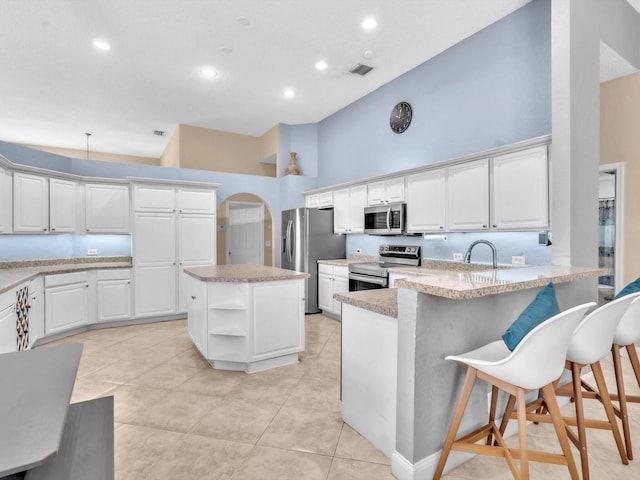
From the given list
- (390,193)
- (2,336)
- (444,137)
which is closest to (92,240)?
(2,336)

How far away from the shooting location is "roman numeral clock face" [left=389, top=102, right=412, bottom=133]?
4496mm

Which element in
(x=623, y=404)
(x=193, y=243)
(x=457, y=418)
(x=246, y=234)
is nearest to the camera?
(x=457, y=418)

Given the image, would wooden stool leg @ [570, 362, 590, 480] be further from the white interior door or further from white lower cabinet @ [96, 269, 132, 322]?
the white interior door

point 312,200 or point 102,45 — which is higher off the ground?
point 102,45

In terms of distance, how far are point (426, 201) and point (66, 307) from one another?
4.63 m

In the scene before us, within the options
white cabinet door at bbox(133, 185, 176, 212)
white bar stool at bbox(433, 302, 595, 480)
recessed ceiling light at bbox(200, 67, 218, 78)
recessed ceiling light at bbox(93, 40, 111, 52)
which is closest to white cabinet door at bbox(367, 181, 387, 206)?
recessed ceiling light at bbox(200, 67, 218, 78)

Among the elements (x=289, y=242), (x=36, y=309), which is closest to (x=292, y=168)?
(x=289, y=242)

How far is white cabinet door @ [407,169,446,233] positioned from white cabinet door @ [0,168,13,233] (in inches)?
182

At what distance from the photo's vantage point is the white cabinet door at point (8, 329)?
2.66 m

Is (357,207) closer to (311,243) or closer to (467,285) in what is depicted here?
(311,243)

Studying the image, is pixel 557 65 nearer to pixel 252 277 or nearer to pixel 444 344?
pixel 444 344

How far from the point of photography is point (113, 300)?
459cm

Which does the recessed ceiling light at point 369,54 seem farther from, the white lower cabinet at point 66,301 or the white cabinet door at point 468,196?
the white lower cabinet at point 66,301

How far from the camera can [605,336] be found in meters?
1.71
